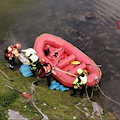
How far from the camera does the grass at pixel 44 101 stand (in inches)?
244

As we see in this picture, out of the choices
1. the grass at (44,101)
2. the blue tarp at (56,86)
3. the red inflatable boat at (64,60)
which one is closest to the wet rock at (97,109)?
the grass at (44,101)

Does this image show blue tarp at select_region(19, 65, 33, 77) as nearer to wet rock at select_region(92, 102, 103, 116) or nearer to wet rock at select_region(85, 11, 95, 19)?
wet rock at select_region(92, 102, 103, 116)

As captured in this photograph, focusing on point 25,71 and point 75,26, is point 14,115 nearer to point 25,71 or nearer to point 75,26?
point 25,71

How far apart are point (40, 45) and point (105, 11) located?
22.0 feet

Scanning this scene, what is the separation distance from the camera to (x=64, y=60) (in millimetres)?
8656

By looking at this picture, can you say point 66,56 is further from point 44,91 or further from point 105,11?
point 105,11

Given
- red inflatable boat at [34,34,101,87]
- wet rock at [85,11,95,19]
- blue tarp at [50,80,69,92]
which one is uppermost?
wet rock at [85,11,95,19]

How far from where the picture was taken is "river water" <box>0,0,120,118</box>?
1009 centimetres

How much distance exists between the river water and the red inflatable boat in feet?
3.38

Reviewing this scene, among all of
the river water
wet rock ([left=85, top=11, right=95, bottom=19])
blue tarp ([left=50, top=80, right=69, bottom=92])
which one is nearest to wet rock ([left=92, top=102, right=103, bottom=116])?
the river water

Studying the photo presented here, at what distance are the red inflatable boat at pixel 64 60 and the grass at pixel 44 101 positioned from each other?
2.27 feet

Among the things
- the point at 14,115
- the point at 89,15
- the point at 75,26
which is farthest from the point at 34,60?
the point at 89,15

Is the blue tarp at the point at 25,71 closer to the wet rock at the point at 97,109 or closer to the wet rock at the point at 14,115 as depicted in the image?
the wet rock at the point at 14,115

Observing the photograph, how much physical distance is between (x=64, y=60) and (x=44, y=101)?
7.59 ft
